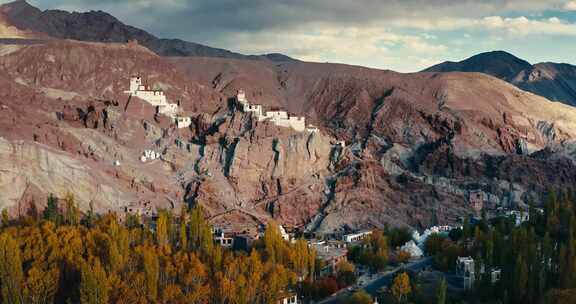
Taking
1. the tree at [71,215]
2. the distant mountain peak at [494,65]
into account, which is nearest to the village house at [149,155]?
the tree at [71,215]

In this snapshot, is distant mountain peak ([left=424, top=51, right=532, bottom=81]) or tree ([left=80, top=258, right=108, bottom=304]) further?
distant mountain peak ([left=424, top=51, right=532, bottom=81])

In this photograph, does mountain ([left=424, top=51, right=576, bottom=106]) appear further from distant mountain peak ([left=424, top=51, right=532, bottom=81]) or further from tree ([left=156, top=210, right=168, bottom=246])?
tree ([left=156, top=210, right=168, bottom=246])

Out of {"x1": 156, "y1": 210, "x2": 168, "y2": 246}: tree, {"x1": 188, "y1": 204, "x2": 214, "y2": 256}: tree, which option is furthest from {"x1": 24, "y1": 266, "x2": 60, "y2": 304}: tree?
{"x1": 188, "y1": 204, "x2": 214, "y2": 256}: tree

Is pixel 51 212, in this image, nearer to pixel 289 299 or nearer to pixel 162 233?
pixel 162 233

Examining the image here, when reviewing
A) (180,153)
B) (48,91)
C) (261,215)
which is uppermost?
(48,91)

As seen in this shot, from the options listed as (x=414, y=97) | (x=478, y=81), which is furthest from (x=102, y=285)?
(x=478, y=81)

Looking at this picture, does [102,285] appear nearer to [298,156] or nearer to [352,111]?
[298,156]
